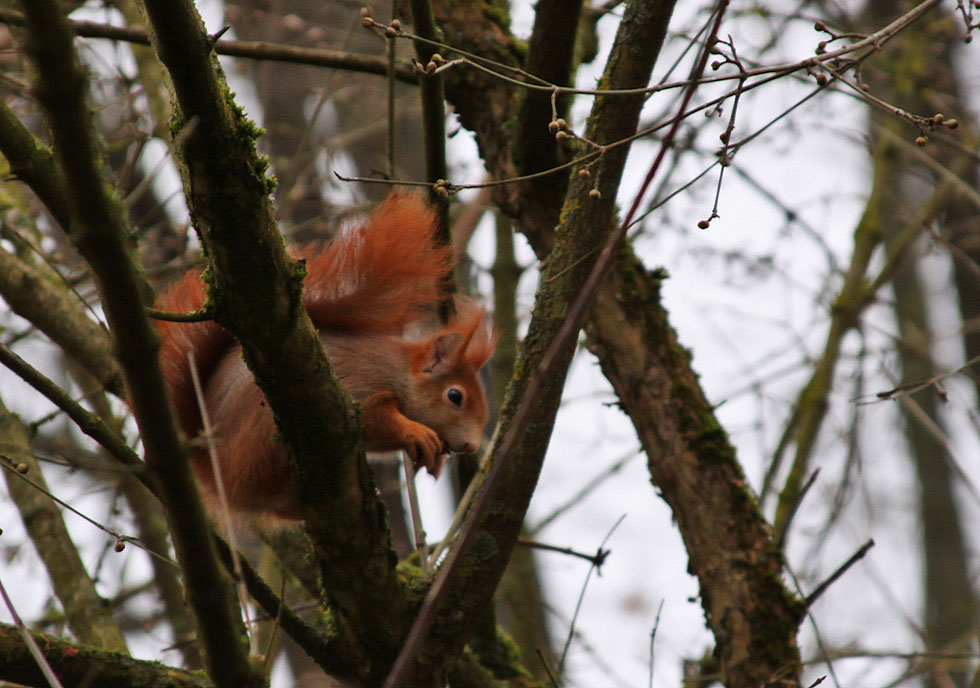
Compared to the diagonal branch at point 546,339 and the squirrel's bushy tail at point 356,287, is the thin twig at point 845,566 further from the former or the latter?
the squirrel's bushy tail at point 356,287

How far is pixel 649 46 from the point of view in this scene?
6.96 feet

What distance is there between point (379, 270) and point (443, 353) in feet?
1.50

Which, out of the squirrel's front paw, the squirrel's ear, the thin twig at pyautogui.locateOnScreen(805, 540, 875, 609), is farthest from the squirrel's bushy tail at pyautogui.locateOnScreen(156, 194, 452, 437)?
the thin twig at pyautogui.locateOnScreen(805, 540, 875, 609)

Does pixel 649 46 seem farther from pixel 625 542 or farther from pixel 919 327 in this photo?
pixel 625 542

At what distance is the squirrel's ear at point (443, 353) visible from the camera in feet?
10.3

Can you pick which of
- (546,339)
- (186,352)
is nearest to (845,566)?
(546,339)

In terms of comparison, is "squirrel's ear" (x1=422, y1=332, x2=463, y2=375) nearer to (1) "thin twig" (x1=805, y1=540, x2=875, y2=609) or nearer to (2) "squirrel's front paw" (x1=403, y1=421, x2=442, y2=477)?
(2) "squirrel's front paw" (x1=403, y1=421, x2=442, y2=477)

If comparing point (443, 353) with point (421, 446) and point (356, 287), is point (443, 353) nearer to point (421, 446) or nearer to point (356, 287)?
point (356, 287)

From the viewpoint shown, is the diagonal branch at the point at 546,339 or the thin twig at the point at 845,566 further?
the thin twig at the point at 845,566

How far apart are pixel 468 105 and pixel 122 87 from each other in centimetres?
160

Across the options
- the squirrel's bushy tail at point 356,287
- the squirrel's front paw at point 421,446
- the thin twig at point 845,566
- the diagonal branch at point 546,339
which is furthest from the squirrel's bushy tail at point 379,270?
the thin twig at point 845,566

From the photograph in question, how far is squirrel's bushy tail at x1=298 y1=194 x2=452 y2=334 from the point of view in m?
2.61

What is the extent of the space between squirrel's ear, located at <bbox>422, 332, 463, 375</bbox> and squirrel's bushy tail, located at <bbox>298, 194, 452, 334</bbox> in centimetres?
16

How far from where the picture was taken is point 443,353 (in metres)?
3.14
